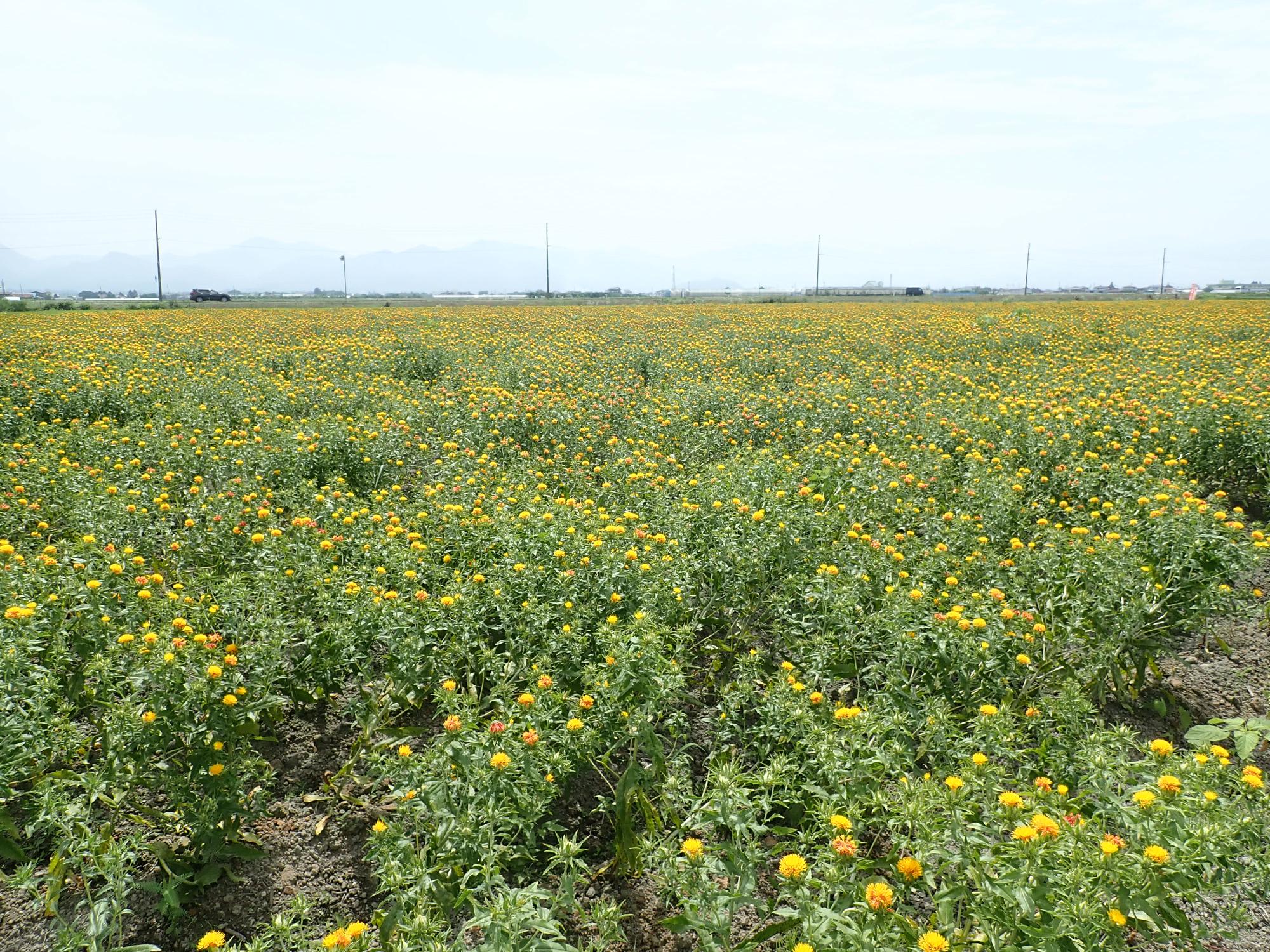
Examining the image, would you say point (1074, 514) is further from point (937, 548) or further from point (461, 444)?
point (461, 444)

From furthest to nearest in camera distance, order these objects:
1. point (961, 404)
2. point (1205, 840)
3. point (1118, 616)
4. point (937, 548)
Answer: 1. point (961, 404)
2. point (937, 548)
3. point (1118, 616)
4. point (1205, 840)

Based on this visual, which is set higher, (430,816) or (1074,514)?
(1074,514)

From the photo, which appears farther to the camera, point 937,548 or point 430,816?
point 937,548

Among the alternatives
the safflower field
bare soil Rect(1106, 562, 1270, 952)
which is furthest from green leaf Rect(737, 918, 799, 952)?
bare soil Rect(1106, 562, 1270, 952)

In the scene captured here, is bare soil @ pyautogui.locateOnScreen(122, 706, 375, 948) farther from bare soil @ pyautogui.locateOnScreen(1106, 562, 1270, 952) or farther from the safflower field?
bare soil @ pyautogui.locateOnScreen(1106, 562, 1270, 952)

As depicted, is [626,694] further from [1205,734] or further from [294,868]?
[1205,734]

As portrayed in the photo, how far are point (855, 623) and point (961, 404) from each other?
219 inches

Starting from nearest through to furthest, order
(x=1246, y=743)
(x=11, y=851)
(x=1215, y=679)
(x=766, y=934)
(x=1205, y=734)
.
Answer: (x=766, y=934)
(x=11, y=851)
(x=1246, y=743)
(x=1205, y=734)
(x=1215, y=679)

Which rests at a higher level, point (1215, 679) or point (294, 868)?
point (1215, 679)

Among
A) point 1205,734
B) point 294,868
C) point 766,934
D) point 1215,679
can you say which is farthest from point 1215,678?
point 294,868

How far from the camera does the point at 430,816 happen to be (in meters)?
2.61

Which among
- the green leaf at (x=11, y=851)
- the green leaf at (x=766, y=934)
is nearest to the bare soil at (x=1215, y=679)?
the green leaf at (x=766, y=934)

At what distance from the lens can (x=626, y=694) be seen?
118 inches

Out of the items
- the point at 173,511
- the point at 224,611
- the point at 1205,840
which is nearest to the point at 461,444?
the point at 173,511
